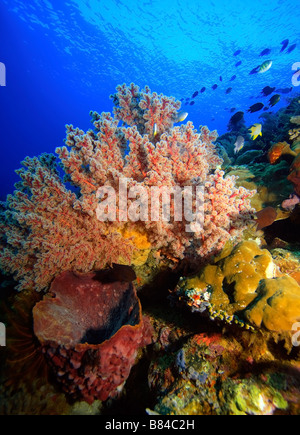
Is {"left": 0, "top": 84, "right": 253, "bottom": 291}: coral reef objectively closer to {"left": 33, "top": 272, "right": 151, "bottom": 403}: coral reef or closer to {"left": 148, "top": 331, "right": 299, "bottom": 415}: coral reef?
{"left": 33, "top": 272, "right": 151, "bottom": 403}: coral reef

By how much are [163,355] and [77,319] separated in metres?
1.29

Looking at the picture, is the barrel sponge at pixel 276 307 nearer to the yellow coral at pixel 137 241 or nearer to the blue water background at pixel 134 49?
the yellow coral at pixel 137 241

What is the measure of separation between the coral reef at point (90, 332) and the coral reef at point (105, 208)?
0.33m

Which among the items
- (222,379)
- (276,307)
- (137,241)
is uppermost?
(137,241)

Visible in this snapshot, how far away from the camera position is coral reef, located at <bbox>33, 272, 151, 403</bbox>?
204 cm

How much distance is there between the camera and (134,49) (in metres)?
43.1

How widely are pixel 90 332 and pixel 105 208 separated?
5.84 ft

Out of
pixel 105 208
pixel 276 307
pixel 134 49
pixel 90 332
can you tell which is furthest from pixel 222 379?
pixel 134 49

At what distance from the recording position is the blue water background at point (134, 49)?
3434cm

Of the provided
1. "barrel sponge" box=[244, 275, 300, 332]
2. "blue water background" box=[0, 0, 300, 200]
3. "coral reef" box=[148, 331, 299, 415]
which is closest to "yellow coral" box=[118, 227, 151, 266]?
"coral reef" box=[148, 331, 299, 415]

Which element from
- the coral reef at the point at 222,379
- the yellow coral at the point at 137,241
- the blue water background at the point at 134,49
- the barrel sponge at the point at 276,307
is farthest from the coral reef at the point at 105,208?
the blue water background at the point at 134,49

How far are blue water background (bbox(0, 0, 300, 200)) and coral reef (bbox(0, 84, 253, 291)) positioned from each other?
22.8m

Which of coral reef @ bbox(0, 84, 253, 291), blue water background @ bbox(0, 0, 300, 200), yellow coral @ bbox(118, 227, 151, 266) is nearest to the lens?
coral reef @ bbox(0, 84, 253, 291)

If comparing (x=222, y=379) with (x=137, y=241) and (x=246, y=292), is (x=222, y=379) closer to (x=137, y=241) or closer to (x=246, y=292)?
(x=246, y=292)
